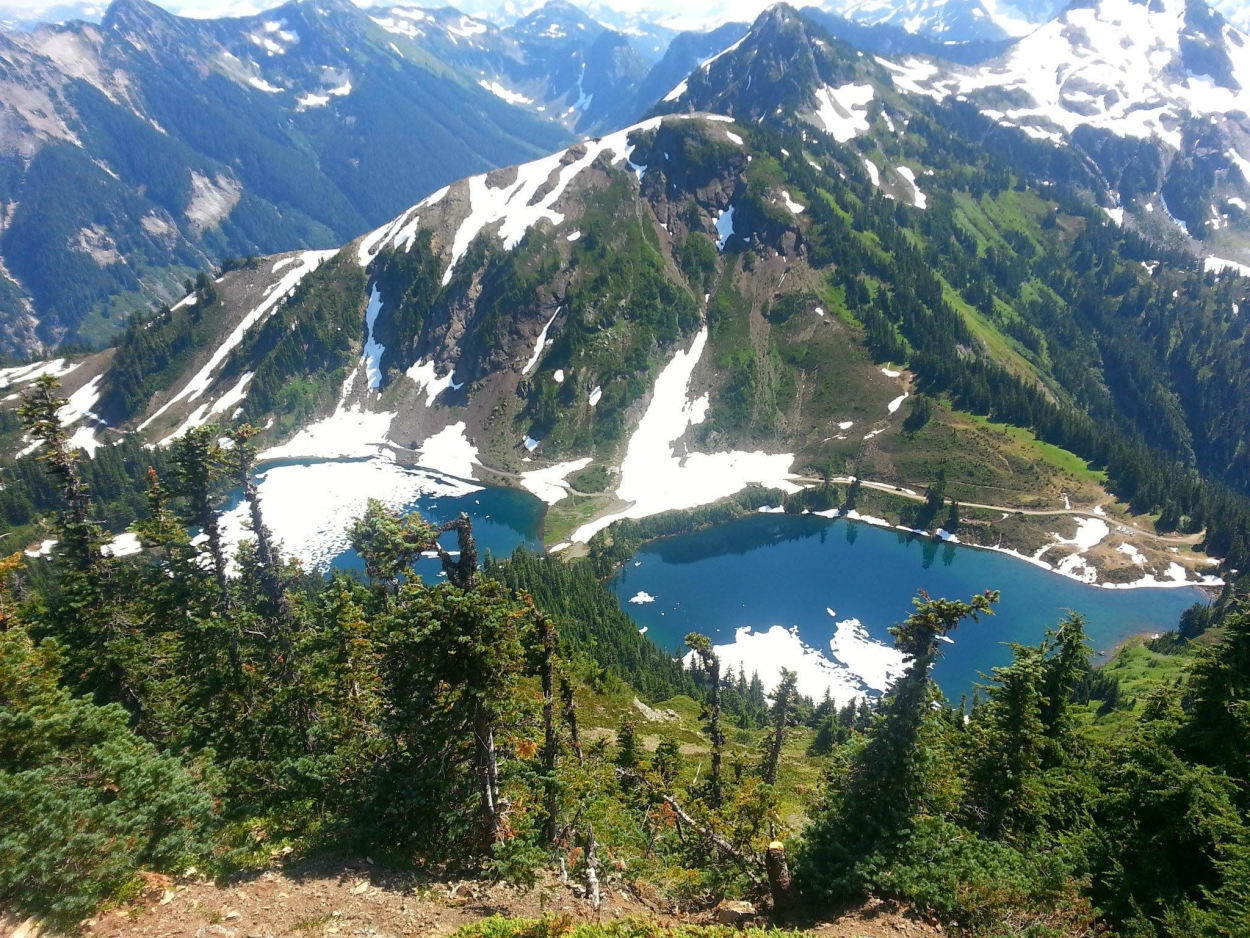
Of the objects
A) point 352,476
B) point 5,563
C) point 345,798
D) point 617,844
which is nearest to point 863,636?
point 617,844

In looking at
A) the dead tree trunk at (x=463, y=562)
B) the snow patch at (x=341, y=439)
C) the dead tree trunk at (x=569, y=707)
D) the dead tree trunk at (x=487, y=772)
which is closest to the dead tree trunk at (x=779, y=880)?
the dead tree trunk at (x=487, y=772)

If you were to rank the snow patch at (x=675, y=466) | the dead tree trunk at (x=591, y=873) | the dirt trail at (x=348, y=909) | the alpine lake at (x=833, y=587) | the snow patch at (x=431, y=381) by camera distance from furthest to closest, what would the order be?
the snow patch at (x=431, y=381) < the snow patch at (x=675, y=466) < the alpine lake at (x=833, y=587) < the dead tree trunk at (x=591, y=873) < the dirt trail at (x=348, y=909)

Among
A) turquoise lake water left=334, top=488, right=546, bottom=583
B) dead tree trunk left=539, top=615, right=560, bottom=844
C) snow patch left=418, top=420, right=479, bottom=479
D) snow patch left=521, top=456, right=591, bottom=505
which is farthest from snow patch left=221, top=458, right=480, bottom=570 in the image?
dead tree trunk left=539, top=615, right=560, bottom=844

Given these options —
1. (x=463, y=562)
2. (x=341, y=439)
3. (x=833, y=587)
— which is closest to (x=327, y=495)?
(x=341, y=439)

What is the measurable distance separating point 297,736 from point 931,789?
2477 cm


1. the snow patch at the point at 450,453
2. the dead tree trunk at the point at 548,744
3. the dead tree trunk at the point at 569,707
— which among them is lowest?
the snow patch at the point at 450,453

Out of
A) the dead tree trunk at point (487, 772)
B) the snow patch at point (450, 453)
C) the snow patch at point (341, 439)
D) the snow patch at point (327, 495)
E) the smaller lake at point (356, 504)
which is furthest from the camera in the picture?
the snow patch at point (341, 439)

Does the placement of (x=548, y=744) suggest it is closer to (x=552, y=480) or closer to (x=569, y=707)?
(x=569, y=707)

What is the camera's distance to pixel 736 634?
10931 centimetres

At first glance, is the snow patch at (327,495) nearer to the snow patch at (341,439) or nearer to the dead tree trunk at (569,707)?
the snow patch at (341,439)

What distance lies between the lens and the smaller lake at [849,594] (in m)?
105

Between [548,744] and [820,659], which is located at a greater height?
[548,744]

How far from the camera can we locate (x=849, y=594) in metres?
119

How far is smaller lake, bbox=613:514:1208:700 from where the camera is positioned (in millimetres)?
104688
